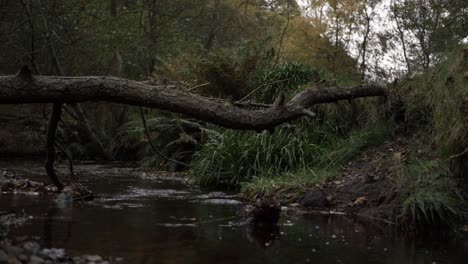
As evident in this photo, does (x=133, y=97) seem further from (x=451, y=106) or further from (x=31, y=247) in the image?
(x=451, y=106)

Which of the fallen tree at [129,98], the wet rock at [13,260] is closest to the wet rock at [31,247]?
the wet rock at [13,260]

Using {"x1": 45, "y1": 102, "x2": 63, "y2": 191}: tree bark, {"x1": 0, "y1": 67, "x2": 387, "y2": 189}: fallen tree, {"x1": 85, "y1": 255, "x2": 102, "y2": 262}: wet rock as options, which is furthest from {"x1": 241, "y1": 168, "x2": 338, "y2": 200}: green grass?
{"x1": 85, "y1": 255, "x2": 102, "y2": 262}: wet rock

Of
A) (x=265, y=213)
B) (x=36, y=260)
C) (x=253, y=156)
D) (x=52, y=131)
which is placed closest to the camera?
(x=36, y=260)

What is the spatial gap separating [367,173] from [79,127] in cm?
1091

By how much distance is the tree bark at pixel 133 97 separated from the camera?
4.96 metres

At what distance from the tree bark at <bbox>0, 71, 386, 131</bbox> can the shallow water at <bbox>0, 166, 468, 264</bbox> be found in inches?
44.9

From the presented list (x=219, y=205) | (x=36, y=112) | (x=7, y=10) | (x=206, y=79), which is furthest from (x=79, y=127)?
(x=219, y=205)

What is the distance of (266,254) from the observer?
4574 mm

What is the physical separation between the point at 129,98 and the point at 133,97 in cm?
4

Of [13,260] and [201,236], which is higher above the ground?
[13,260]

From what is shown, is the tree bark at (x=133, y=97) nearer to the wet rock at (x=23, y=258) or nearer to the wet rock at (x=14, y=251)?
the wet rock at (x=14, y=251)

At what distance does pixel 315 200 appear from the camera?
7.34 meters

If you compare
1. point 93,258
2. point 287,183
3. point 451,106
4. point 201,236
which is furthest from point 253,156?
point 93,258

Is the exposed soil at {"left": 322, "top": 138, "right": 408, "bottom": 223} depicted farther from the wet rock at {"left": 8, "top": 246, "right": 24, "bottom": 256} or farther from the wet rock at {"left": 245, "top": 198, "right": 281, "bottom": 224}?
the wet rock at {"left": 8, "top": 246, "right": 24, "bottom": 256}
